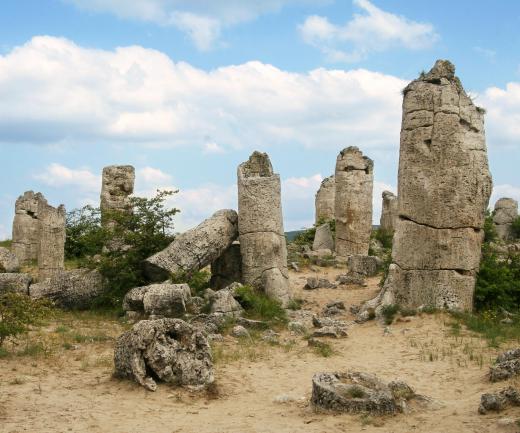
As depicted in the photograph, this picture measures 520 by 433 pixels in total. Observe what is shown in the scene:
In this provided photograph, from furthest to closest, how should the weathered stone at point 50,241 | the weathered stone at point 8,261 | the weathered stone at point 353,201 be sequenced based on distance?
the weathered stone at point 353,201 < the weathered stone at point 8,261 < the weathered stone at point 50,241

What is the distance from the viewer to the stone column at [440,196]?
12.7m

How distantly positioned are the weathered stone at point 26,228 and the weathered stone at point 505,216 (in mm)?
18667

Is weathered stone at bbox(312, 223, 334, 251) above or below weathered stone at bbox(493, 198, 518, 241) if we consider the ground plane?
below

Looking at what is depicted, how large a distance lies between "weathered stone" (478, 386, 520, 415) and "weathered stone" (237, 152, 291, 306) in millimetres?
7371

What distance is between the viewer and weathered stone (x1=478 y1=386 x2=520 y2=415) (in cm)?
698

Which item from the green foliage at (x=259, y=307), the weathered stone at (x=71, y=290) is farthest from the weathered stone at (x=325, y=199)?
the weathered stone at (x=71, y=290)

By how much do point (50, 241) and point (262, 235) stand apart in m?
6.31

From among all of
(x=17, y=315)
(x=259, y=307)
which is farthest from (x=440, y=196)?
(x=17, y=315)

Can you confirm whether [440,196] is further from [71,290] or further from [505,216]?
[505,216]

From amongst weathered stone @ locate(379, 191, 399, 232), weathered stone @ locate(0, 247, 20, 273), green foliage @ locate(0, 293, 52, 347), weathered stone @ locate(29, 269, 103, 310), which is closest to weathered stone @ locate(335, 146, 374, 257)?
weathered stone @ locate(379, 191, 399, 232)

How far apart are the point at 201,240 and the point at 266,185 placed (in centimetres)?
182

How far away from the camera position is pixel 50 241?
17625mm

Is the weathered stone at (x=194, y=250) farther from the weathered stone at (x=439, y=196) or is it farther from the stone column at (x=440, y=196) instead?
the stone column at (x=440, y=196)

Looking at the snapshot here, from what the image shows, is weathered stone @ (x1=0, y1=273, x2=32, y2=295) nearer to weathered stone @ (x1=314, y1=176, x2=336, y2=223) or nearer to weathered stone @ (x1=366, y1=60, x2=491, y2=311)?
weathered stone @ (x1=366, y1=60, x2=491, y2=311)
